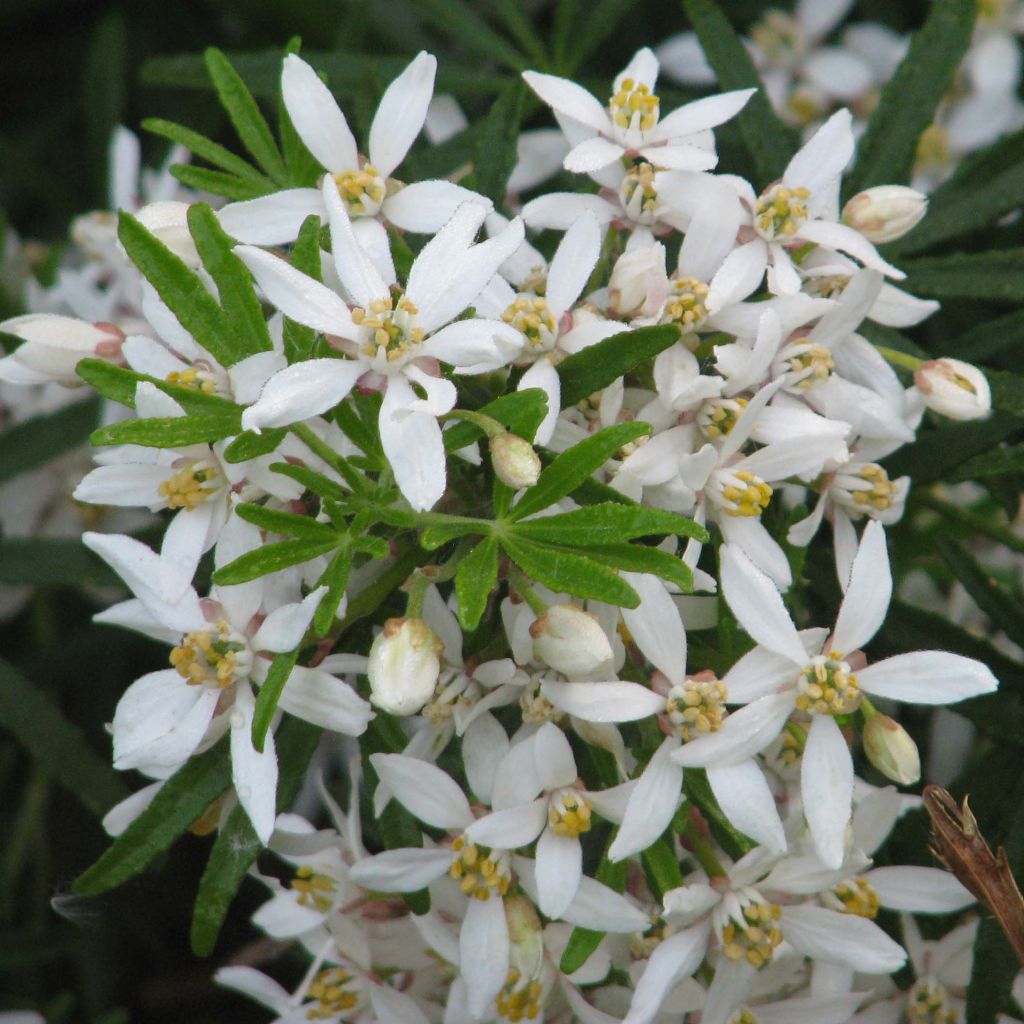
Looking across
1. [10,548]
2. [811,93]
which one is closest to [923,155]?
[811,93]

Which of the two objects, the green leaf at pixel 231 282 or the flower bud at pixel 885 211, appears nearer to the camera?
the green leaf at pixel 231 282

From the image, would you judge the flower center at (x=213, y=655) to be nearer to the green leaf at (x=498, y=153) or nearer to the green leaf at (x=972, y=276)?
the green leaf at (x=498, y=153)

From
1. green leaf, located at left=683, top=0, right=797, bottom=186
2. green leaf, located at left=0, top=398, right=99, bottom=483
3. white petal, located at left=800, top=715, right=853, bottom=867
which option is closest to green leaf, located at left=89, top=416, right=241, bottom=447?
white petal, located at left=800, top=715, right=853, bottom=867

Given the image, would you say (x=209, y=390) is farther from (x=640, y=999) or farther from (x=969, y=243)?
(x=969, y=243)

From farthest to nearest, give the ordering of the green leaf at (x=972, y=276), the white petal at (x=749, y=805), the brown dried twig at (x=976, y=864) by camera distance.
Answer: the green leaf at (x=972, y=276)
the brown dried twig at (x=976, y=864)
the white petal at (x=749, y=805)

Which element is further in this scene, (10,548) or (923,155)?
(923,155)

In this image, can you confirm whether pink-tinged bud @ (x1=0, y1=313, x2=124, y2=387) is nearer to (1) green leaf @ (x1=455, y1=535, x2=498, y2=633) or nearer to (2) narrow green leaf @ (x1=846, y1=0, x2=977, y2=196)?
(1) green leaf @ (x1=455, y1=535, x2=498, y2=633)

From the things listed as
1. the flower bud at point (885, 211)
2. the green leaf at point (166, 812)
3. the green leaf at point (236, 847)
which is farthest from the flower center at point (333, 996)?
the flower bud at point (885, 211)
